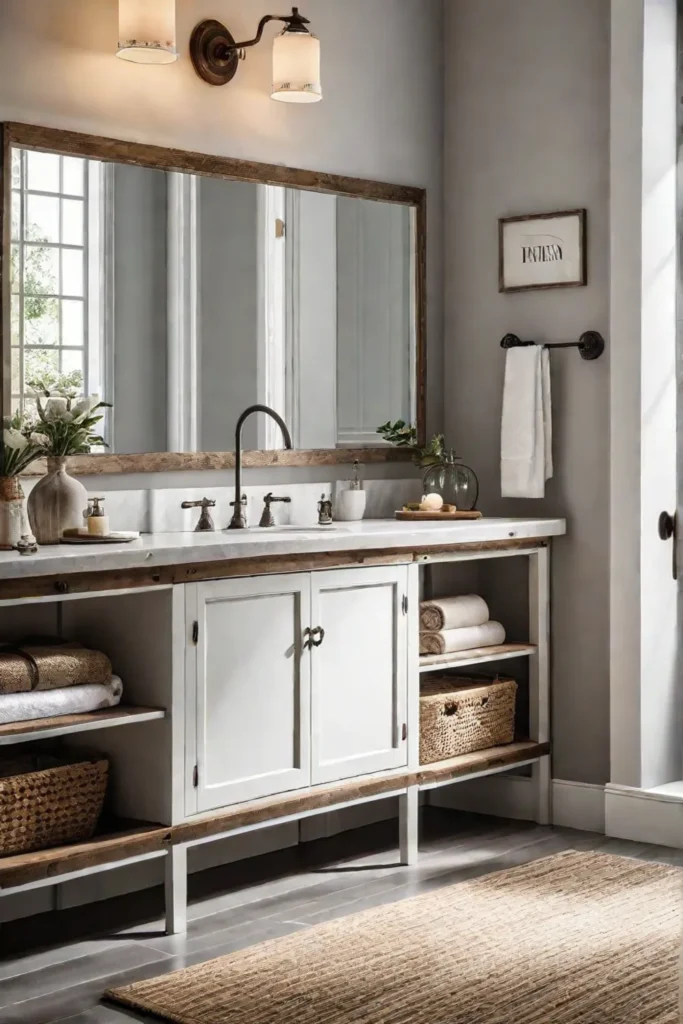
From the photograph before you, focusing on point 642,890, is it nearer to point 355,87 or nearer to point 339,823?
point 339,823

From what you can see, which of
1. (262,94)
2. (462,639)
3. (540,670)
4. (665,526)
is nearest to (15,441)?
(262,94)

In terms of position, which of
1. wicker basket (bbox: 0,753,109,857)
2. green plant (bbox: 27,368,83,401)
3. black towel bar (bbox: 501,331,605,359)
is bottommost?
wicker basket (bbox: 0,753,109,857)

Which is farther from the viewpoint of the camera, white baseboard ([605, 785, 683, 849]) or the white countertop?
white baseboard ([605, 785, 683, 849])

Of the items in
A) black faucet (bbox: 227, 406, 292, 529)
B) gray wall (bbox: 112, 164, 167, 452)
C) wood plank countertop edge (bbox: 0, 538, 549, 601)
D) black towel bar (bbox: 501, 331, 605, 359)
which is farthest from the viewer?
black towel bar (bbox: 501, 331, 605, 359)

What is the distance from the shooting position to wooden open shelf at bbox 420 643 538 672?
4023 millimetres

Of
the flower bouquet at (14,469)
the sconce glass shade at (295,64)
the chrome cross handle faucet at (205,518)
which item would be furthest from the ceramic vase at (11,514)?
the sconce glass shade at (295,64)

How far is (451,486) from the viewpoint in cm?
443

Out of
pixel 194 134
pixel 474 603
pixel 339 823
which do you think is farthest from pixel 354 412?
pixel 339 823

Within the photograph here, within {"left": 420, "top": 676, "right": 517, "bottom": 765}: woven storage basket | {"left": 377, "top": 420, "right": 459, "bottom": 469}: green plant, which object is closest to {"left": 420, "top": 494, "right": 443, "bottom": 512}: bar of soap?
{"left": 377, "top": 420, "right": 459, "bottom": 469}: green plant

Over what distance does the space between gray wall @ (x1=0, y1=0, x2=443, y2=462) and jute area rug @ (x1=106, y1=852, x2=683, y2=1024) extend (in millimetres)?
1401

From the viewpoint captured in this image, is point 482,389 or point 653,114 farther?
point 482,389

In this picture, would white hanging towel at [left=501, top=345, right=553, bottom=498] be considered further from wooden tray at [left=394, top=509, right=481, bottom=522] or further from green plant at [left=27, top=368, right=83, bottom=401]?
green plant at [left=27, top=368, right=83, bottom=401]

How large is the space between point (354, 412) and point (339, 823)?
48.9 inches

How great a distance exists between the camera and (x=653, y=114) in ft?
13.6
